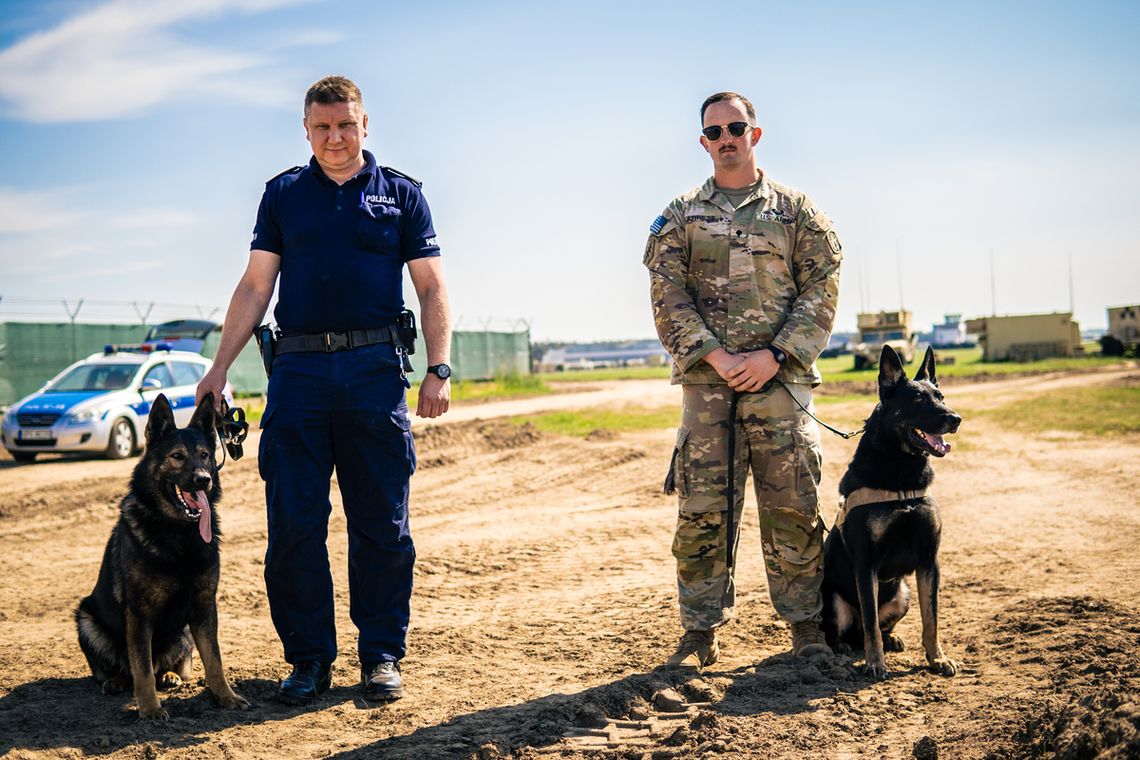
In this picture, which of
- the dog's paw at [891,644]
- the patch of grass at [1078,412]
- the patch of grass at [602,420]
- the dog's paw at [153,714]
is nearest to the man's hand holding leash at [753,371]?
the dog's paw at [891,644]

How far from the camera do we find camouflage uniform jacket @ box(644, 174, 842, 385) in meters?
4.70

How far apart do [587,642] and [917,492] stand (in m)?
1.89

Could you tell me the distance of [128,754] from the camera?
3.83 m

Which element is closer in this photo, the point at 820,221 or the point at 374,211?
the point at 374,211

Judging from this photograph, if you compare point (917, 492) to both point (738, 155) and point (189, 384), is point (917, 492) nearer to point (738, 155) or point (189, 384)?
point (738, 155)

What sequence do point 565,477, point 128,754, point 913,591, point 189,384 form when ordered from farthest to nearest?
point 189,384 → point 565,477 → point 913,591 → point 128,754

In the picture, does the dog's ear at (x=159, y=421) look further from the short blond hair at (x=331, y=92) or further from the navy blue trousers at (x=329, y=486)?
the short blond hair at (x=331, y=92)

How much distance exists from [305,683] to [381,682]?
343mm

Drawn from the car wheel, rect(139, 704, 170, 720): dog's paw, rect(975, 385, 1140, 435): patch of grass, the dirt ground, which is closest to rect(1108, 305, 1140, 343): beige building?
rect(975, 385, 1140, 435): patch of grass

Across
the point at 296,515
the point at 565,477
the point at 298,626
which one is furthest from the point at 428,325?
the point at 565,477

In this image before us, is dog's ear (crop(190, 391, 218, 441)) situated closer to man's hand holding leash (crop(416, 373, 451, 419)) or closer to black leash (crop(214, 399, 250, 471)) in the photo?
black leash (crop(214, 399, 250, 471))

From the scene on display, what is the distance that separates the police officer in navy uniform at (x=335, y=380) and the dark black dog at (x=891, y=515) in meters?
2.01

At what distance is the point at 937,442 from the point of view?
458cm

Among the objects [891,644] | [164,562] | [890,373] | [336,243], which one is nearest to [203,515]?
[164,562]
